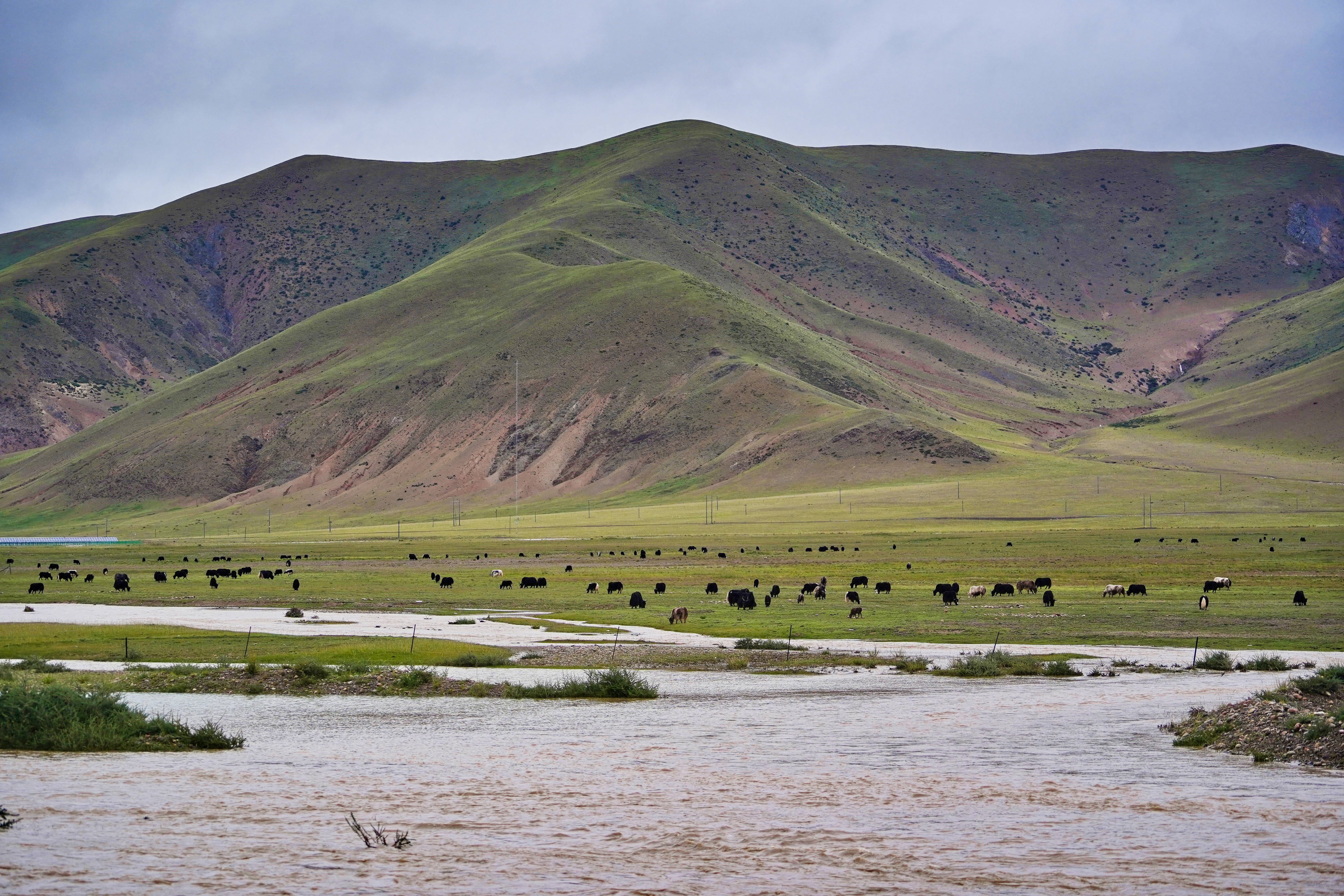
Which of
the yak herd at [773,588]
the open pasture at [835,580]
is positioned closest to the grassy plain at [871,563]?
the open pasture at [835,580]

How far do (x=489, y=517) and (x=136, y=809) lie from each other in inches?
5911

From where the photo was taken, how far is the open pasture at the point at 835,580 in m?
51.2

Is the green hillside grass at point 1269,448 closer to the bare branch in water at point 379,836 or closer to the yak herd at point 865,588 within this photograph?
the yak herd at point 865,588

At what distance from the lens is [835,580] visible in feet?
251

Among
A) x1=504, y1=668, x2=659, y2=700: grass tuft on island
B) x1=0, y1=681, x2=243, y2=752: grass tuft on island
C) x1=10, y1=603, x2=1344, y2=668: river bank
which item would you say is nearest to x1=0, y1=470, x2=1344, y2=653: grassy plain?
x1=10, y1=603, x2=1344, y2=668: river bank

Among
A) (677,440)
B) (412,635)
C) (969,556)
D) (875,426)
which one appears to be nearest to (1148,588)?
(969,556)

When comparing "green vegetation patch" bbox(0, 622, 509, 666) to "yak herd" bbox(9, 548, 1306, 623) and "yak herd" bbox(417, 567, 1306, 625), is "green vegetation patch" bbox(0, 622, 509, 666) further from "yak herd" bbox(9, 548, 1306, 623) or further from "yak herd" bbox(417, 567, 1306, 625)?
"yak herd" bbox(9, 548, 1306, 623)

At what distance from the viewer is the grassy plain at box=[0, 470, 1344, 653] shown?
52125mm

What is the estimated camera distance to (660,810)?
867 inches

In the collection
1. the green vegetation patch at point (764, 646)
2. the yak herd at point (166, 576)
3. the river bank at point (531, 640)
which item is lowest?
the yak herd at point (166, 576)

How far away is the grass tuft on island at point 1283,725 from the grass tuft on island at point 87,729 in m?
20.3

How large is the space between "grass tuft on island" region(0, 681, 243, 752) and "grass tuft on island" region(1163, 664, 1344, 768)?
2030 centimetres

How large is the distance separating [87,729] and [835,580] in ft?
176

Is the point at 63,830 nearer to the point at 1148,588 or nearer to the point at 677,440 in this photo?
the point at 1148,588
